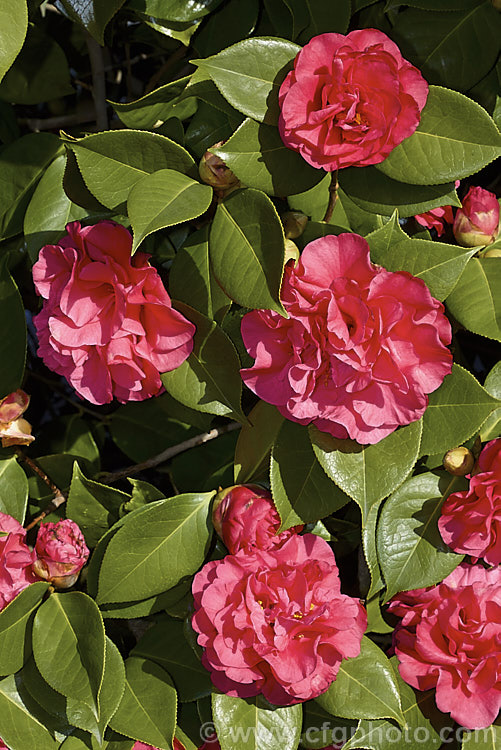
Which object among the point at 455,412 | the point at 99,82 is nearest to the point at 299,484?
the point at 455,412

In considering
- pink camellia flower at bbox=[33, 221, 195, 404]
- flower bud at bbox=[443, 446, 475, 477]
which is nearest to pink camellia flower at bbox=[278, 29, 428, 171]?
pink camellia flower at bbox=[33, 221, 195, 404]

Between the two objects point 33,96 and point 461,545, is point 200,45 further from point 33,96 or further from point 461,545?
point 461,545

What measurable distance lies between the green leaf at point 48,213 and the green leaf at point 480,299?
514mm

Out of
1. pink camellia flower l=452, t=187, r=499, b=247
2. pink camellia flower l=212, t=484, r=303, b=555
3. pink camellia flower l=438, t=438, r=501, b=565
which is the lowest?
pink camellia flower l=212, t=484, r=303, b=555

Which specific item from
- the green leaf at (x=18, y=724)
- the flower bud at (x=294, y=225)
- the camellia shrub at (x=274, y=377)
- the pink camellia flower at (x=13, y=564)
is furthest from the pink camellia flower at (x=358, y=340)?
the green leaf at (x=18, y=724)

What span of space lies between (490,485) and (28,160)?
2.60ft

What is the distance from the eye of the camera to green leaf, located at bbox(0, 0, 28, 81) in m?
0.76

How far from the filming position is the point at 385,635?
3.81 feet

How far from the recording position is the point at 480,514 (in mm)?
889

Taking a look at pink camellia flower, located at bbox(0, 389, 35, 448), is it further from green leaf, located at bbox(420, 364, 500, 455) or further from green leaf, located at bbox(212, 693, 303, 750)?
green leaf, located at bbox(420, 364, 500, 455)

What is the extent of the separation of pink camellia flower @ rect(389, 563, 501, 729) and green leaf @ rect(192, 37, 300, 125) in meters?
0.63

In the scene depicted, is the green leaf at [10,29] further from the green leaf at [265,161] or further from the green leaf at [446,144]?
the green leaf at [446,144]

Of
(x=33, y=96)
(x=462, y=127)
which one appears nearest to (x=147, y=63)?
(x=33, y=96)

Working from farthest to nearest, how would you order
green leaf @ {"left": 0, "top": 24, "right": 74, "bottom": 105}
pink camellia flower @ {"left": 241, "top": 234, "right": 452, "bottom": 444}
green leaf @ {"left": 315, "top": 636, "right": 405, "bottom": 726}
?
green leaf @ {"left": 0, "top": 24, "right": 74, "bottom": 105} → green leaf @ {"left": 315, "top": 636, "right": 405, "bottom": 726} → pink camellia flower @ {"left": 241, "top": 234, "right": 452, "bottom": 444}
